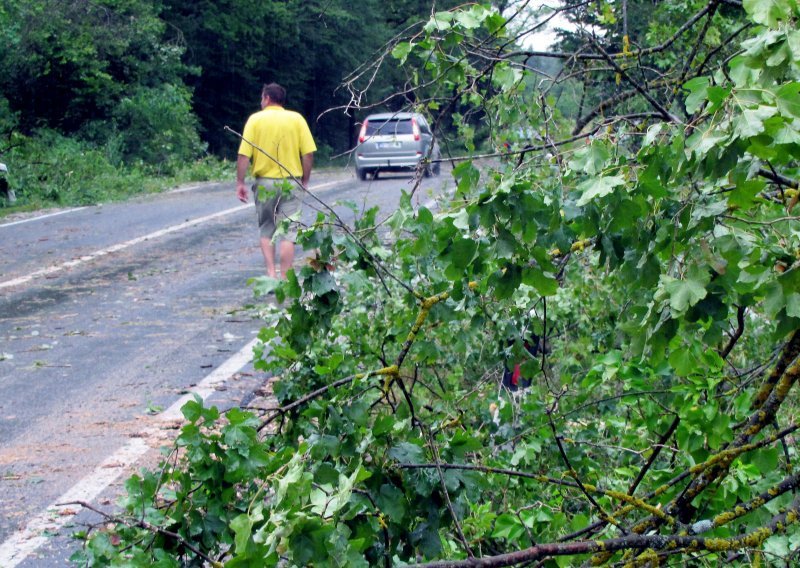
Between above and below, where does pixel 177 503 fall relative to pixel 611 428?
above

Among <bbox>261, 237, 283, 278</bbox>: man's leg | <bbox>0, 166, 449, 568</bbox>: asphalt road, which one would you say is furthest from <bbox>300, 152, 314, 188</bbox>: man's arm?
<bbox>0, 166, 449, 568</bbox>: asphalt road

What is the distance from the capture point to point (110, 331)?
8.27m

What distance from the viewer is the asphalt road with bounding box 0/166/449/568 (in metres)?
4.95

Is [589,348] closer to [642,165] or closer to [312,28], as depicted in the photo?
[642,165]

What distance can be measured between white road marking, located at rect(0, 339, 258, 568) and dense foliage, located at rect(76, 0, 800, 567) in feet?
3.43

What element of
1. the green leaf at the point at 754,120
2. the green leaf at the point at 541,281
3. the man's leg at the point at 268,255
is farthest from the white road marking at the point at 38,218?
the green leaf at the point at 754,120

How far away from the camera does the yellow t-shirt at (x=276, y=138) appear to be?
9.44 metres

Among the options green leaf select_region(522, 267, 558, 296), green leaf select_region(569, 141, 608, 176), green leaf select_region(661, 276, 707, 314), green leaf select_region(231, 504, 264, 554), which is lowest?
green leaf select_region(231, 504, 264, 554)

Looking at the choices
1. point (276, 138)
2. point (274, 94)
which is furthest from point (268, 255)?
point (274, 94)

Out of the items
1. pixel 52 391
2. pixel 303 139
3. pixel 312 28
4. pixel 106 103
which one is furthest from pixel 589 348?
pixel 312 28

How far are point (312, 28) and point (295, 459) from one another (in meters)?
37.6

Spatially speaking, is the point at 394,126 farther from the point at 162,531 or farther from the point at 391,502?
the point at 162,531

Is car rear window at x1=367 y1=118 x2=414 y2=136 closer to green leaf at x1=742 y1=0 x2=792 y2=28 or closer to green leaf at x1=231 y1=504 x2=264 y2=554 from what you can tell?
green leaf at x1=742 y1=0 x2=792 y2=28

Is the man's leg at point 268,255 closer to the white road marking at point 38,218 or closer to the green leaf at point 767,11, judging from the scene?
the white road marking at point 38,218
